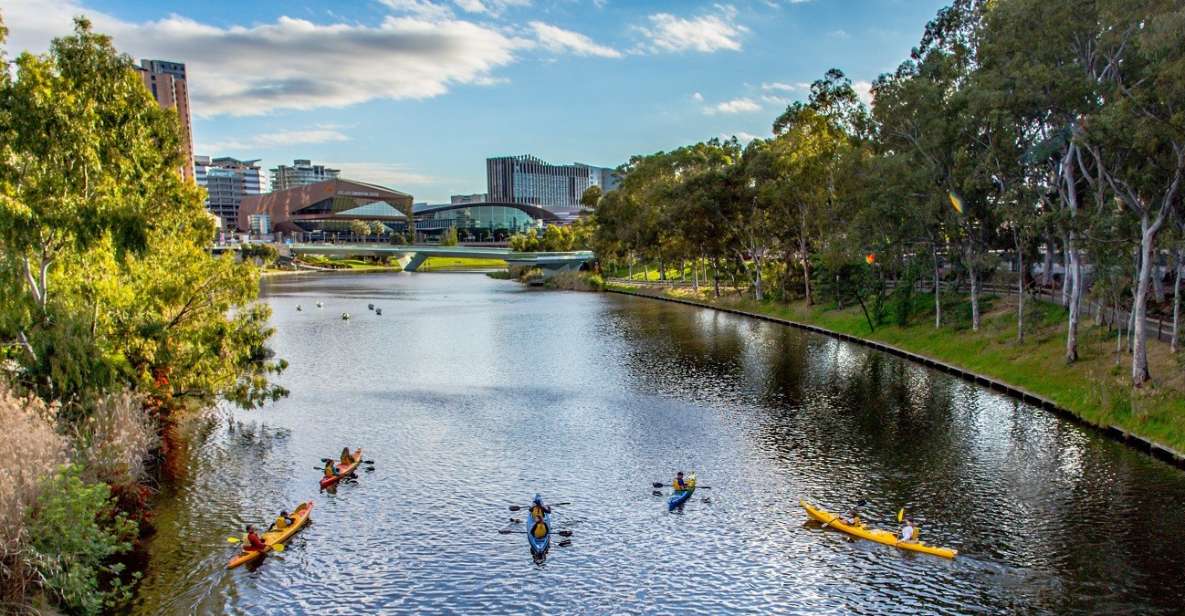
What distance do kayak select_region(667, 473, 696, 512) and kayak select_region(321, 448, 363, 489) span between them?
45.6 ft

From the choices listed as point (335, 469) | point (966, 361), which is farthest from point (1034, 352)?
point (335, 469)

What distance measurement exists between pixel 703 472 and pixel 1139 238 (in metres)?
26.3

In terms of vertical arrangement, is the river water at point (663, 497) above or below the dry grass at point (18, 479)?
below

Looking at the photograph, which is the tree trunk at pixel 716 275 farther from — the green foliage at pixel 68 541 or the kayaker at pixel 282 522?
the green foliage at pixel 68 541

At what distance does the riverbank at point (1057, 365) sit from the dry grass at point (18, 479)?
4085 cm

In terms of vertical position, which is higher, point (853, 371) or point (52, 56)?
point (52, 56)

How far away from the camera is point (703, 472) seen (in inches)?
1378

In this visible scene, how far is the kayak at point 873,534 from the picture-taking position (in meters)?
26.0

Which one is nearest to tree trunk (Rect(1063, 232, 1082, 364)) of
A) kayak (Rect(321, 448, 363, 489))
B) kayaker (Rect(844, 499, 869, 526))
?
kayaker (Rect(844, 499, 869, 526))

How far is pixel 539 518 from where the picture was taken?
2778cm

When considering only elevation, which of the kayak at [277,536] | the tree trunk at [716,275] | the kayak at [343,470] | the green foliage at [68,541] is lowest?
the kayak at [277,536]

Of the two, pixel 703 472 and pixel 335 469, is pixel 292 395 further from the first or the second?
pixel 703 472

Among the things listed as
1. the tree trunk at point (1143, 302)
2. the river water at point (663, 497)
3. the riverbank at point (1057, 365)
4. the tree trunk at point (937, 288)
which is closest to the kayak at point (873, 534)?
the river water at point (663, 497)

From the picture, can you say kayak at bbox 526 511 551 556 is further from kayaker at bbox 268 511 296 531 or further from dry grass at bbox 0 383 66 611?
dry grass at bbox 0 383 66 611
